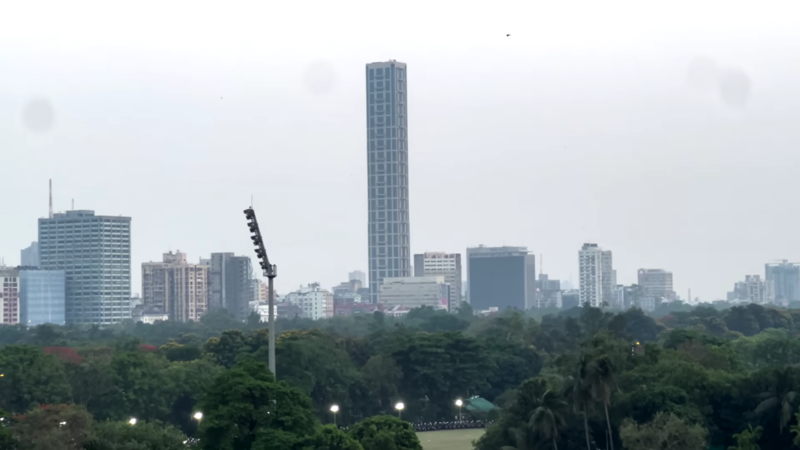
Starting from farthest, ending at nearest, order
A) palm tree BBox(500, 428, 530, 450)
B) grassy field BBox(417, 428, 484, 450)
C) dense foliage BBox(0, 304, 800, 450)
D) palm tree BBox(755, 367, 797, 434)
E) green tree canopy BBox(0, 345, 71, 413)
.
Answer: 1. green tree canopy BBox(0, 345, 71, 413)
2. grassy field BBox(417, 428, 484, 450)
3. palm tree BBox(500, 428, 530, 450)
4. palm tree BBox(755, 367, 797, 434)
5. dense foliage BBox(0, 304, 800, 450)

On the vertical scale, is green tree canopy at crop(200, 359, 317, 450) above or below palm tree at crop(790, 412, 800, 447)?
above

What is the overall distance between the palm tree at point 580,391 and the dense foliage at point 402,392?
0.08 meters

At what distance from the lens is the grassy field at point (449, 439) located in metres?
62.8

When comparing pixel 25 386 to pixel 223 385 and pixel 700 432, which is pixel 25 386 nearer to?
pixel 223 385

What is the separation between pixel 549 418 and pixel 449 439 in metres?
18.0

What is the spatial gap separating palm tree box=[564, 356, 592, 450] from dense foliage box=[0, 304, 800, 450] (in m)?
0.08

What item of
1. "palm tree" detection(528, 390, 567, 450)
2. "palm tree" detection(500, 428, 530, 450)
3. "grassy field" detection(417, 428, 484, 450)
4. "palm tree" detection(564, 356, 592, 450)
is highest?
"palm tree" detection(564, 356, 592, 450)

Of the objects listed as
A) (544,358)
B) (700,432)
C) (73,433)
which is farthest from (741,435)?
(544,358)

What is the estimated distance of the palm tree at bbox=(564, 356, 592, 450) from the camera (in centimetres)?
4984

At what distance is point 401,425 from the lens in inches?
1838

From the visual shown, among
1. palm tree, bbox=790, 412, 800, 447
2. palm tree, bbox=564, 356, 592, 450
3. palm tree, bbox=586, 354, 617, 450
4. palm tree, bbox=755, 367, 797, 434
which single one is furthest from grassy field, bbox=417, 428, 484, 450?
palm tree, bbox=790, 412, 800, 447


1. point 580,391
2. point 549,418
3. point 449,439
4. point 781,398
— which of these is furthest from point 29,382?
point 781,398

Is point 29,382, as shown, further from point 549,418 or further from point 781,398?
point 781,398

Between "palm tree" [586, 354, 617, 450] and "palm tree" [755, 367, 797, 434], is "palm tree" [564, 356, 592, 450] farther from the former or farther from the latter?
"palm tree" [755, 367, 797, 434]
